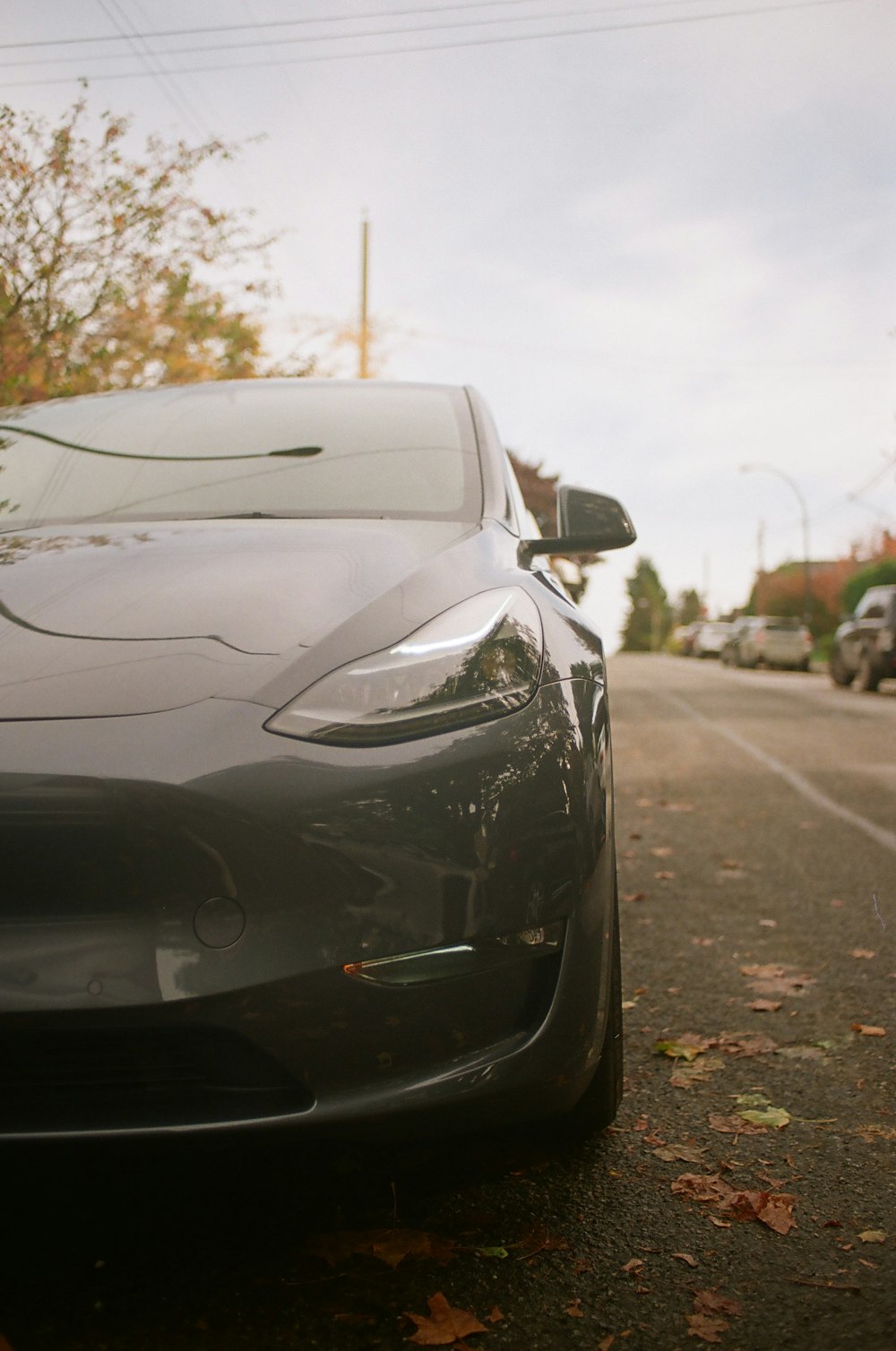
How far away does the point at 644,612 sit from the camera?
128750 mm

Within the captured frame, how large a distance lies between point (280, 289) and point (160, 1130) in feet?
35.7

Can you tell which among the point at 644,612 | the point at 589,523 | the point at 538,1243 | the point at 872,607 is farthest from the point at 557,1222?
the point at 644,612

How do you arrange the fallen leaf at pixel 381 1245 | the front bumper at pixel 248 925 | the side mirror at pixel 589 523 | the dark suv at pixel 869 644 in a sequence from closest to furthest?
the front bumper at pixel 248 925
the fallen leaf at pixel 381 1245
the side mirror at pixel 589 523
the dark suv at pixel 869 644

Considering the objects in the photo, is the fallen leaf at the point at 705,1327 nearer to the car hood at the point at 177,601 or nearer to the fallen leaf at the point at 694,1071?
the fallen leaf at the point at 694,1071

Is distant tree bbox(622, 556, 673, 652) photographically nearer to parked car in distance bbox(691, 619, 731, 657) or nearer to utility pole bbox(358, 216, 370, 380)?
parked car in distance bbox(691, 619, 731, 657)

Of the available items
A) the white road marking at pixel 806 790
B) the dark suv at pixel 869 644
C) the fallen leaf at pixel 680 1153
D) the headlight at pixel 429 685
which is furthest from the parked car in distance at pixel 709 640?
the headlight at pixel 429 685

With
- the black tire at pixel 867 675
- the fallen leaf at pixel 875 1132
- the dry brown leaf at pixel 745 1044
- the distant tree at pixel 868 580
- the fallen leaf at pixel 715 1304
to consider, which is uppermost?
the distant tree at pixel 868 580

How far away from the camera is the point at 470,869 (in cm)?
171

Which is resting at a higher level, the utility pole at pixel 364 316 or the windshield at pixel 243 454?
the utility pole at pixel 364 316

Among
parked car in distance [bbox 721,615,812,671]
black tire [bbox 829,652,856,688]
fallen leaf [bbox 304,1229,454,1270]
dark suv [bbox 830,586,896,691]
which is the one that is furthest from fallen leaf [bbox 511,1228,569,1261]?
parked car in distance [bbox 721,615,812,671]

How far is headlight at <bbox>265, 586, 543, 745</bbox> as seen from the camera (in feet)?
5.73

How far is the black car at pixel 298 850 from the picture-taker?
1596mm

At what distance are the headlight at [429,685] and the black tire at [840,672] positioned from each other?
19.5 meters

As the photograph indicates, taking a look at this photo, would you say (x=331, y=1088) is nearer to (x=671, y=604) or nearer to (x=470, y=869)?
(x=470, y=869)
